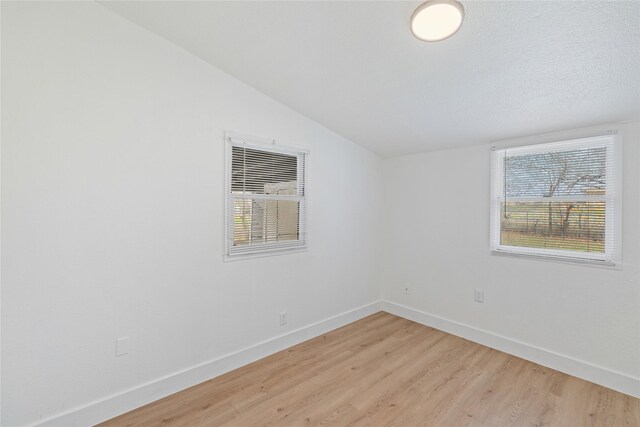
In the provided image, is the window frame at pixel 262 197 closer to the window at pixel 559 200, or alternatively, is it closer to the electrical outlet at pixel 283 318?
the electrical outlet at pixel 283 318

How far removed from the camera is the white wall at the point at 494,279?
86.4 inches

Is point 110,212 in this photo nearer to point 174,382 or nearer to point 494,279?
point 174,382

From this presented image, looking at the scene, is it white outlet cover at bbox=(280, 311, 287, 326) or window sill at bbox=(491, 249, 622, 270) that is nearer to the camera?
window sill at bbox=(491, 249, 622, 270)

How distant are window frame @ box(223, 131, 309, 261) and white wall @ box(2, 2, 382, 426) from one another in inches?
2.4

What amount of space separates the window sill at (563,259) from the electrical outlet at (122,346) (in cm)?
325

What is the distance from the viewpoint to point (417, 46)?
180cm

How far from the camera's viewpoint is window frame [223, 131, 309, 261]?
2.44 m

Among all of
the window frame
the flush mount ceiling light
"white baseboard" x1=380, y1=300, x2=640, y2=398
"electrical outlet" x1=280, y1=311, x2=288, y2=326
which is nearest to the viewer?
the flush mount ceiling light

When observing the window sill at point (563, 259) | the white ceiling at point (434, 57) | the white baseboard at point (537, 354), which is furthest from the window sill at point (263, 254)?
the window sill at point (563, 259)

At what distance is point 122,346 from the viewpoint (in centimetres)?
197

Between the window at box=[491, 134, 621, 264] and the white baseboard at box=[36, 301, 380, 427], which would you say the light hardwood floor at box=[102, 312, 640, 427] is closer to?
the white baseboard at box=[36, 301, 380, 427]

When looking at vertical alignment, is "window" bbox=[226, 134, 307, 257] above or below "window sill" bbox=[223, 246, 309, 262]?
above

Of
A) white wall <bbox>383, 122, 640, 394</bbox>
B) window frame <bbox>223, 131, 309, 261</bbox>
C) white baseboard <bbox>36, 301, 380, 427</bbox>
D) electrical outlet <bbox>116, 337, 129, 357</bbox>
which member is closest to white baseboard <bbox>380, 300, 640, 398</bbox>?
white wall <bbox>383, 122, 640, 394</bbox>

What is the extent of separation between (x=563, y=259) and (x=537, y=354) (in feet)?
2.92
